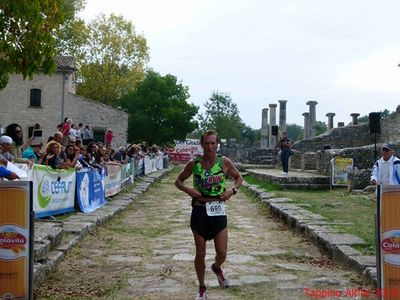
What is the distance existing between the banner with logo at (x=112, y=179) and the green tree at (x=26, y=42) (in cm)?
839

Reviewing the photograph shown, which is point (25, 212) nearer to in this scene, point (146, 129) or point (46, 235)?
point (46, 235)

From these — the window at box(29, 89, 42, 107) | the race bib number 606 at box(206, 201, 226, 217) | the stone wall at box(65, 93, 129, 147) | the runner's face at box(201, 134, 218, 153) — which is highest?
the window at box(29, 89, 42, 107)

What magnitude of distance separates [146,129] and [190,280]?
41.8 m

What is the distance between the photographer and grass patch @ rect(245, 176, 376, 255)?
27.7ft

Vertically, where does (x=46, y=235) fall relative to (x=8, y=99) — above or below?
below

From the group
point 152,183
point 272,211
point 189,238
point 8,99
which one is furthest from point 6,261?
point 8,99

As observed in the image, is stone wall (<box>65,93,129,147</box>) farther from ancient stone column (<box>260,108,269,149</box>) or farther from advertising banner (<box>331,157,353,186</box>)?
advertising banner (<box>331,157,353,186</box>)

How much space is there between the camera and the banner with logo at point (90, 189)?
1151 cm

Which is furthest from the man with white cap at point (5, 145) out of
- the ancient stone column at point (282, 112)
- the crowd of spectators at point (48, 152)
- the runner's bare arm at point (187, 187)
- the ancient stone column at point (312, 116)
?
the ancient stone column at point (312, 116)

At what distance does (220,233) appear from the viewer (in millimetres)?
5367

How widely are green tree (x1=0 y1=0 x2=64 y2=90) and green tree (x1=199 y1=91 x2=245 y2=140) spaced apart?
65.1 m

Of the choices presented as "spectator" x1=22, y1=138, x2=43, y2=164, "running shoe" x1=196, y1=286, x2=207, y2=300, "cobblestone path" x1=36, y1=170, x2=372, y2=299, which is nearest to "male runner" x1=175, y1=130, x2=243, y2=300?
"running shoe" x1=196, y1=286, x2=207, y2=300

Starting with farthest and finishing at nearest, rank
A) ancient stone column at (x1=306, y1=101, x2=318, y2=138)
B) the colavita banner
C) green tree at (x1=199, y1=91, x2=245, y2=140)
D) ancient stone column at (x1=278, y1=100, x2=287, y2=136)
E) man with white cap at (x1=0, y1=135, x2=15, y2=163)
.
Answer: green tree at (x1=199, y1=91, x2=245, y2=140), ancient stone column at (x1=278, y1=100, x2=287, y2=136), ancient stone column at (x1=306, y1=101, x2=318, y2=138), man with white cap at (x1=0, y1=135, x2=15, y2=163), the colavita banner

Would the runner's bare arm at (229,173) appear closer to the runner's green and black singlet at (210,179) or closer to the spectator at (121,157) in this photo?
the runner's green and black singlet at (210,179)
